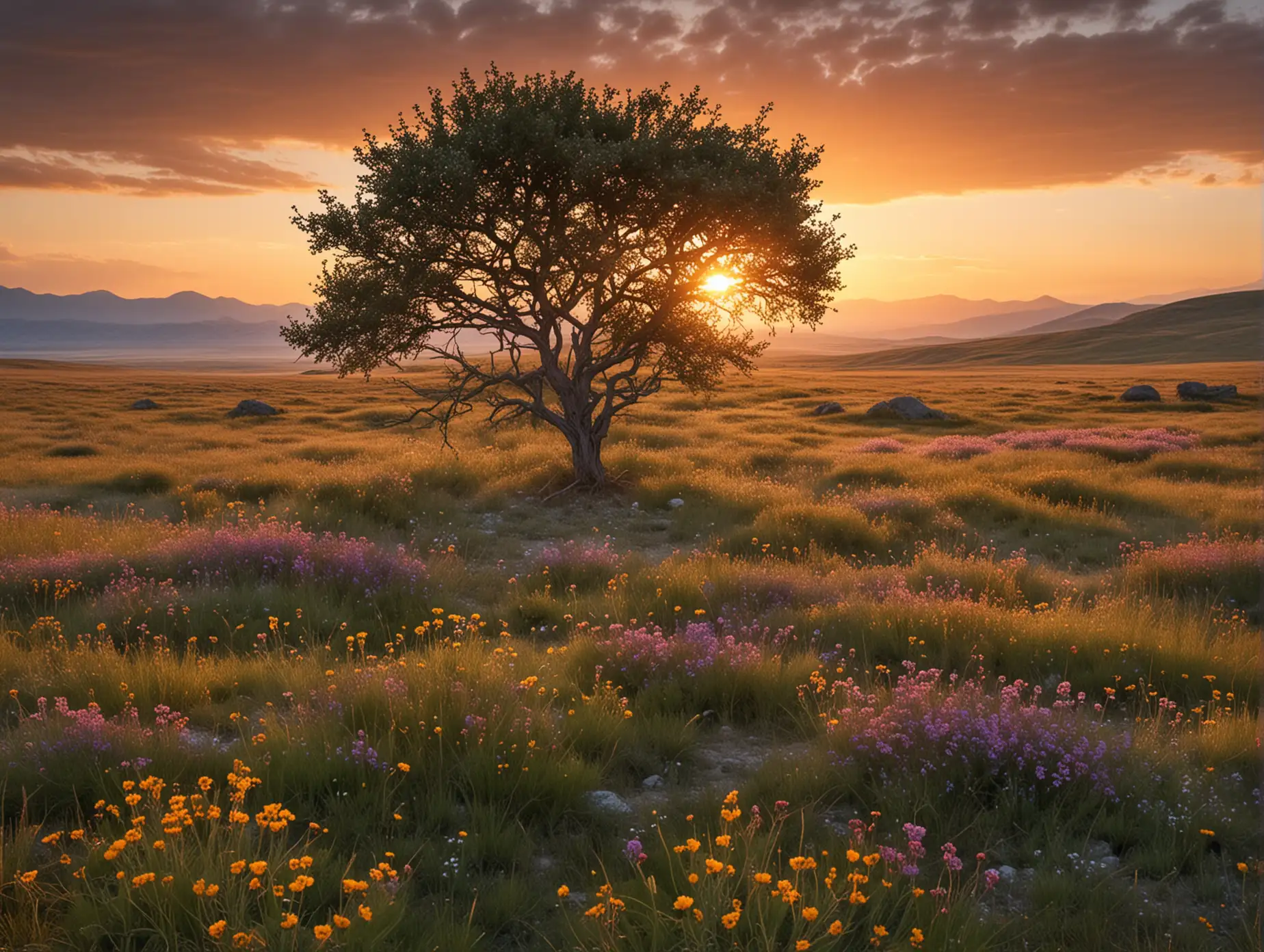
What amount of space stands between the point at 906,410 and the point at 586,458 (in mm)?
25071

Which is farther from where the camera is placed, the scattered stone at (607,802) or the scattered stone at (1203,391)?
the scattered stone at (1203,391)

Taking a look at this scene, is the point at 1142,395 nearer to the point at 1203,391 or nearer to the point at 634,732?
the point at 1203,391

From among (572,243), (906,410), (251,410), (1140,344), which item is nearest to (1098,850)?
(572,243)

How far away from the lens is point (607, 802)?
544 cm

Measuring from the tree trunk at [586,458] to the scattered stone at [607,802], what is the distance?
555 inches

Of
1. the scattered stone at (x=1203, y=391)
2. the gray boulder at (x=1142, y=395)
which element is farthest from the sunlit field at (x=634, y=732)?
the scattered stone at (x=1203, y=391)

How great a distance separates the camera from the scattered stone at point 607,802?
5.36 meters

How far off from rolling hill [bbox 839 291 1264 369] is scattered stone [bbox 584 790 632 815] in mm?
114386

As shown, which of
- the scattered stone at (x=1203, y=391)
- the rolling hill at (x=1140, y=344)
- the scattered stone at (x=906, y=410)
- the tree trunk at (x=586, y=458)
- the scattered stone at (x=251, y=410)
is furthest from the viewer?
the rolling hill at (x=1140, y=344)

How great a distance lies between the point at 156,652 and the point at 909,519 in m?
13.5

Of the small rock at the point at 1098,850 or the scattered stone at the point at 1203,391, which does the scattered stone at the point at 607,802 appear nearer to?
the small rock at the point at 1098,850

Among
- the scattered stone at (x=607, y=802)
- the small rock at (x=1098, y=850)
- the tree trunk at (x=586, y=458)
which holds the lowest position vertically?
the small rock at (x=1098, y=850)

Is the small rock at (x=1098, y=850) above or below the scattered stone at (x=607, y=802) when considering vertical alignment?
below

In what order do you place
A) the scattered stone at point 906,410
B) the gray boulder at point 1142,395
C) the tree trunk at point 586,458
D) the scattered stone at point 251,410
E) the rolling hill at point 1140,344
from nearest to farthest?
the tree trunk at point 586,458 → the scattered stone at point 906,410 → the scattered stone at point 251,410 → the gray boulder at point 1142,395 → the rolling hill at point 1140,344
